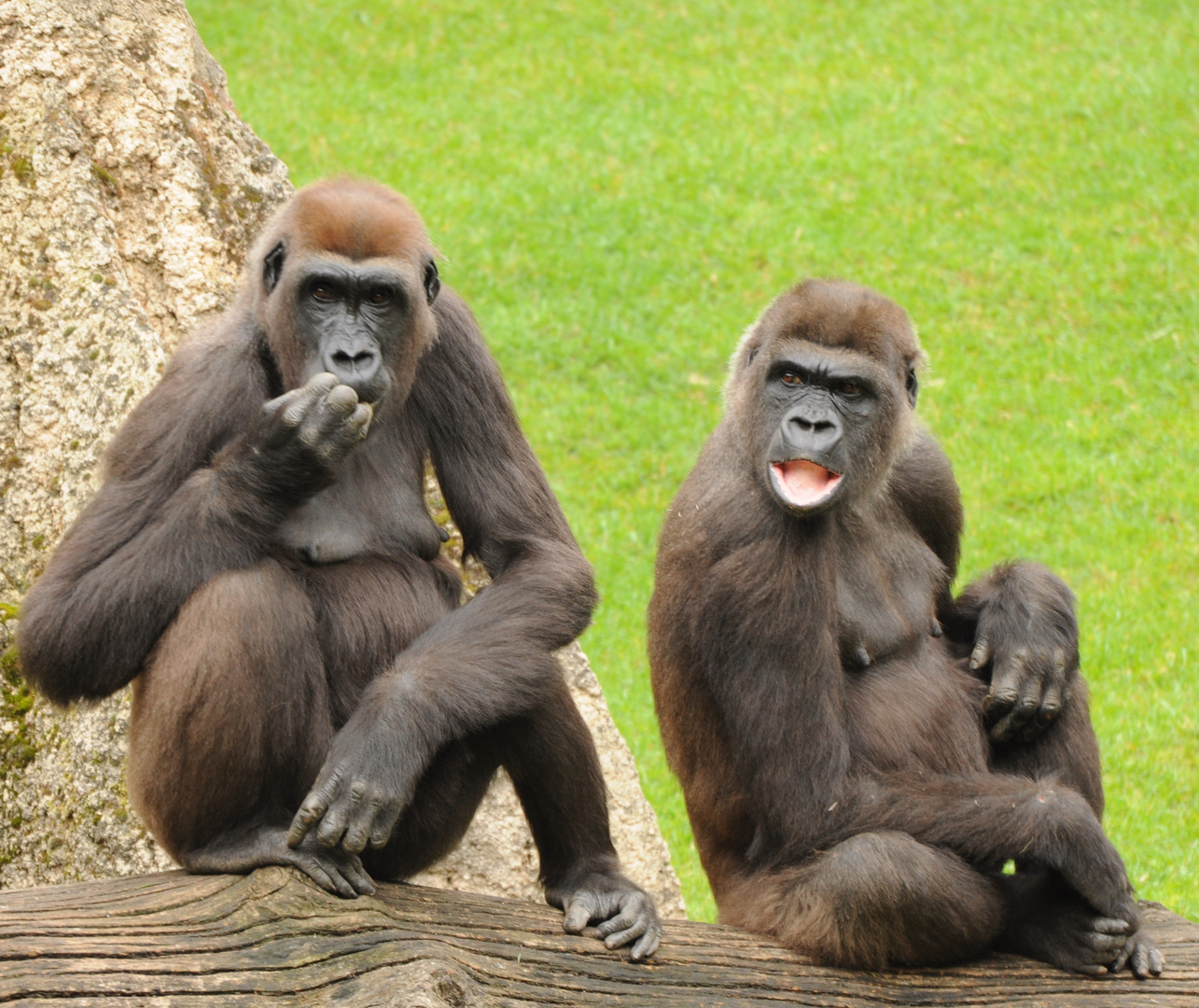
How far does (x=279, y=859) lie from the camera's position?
13.4ft

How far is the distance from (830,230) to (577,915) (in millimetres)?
10942

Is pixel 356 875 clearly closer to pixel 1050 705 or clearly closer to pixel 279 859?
pixel 279 859

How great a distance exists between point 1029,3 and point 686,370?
346 inches

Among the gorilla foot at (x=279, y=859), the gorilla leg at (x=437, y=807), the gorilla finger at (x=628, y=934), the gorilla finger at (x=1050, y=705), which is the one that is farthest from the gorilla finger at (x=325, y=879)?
the gorilla finger at (x=1050, y=705)

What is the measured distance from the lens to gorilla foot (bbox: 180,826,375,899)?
4.09 metres

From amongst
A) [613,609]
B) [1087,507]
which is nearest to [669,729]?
[613,609]

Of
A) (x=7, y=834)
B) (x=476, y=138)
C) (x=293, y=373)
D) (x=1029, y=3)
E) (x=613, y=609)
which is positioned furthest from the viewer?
(x=1029, y=3)

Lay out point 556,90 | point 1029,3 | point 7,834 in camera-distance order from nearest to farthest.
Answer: point 7,834
point 556,90
point 1029,3

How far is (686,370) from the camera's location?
12875mm

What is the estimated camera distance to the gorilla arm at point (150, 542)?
Result: 13.6 ft

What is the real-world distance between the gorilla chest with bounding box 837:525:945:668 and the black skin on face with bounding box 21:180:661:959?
968 mm

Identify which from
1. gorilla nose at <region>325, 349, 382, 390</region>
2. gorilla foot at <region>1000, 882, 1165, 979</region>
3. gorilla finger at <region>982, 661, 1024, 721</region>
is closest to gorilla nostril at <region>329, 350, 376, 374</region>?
gorilla nose at <region>325, 349, 382, 390</region>

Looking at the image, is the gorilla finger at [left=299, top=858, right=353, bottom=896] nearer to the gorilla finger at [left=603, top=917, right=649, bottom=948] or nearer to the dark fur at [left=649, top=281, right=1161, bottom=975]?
the gorilla finger at [left=603, top=917, right=649, bottom=948]

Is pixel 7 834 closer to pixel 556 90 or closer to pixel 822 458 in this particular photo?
pixel 822 458
